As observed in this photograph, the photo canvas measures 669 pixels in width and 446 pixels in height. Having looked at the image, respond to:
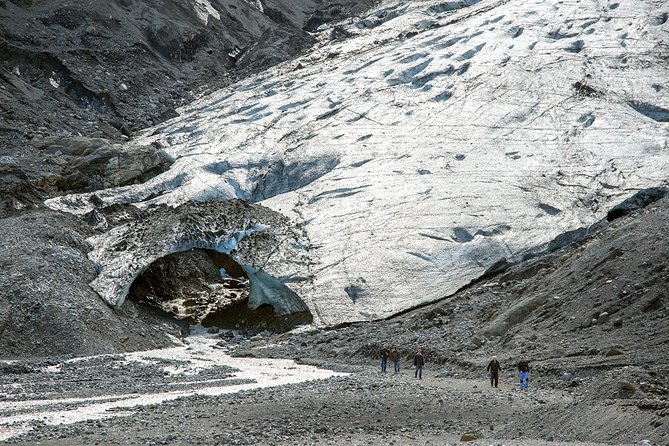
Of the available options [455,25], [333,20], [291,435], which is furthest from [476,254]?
[333,20]

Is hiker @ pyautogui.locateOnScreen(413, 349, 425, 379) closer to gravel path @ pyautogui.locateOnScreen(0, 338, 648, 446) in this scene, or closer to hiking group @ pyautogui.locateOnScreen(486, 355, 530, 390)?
gravel path @ pyautogui.locateOnScreen(0, 338, 648, 446)

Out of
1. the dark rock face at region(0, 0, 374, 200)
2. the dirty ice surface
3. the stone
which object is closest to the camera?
the stone

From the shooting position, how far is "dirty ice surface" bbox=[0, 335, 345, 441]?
1667 cm

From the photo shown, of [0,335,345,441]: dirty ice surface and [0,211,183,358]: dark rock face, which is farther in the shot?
[0,211,183,358]: dark rock face

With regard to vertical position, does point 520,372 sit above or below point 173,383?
below

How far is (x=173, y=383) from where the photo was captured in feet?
75.5

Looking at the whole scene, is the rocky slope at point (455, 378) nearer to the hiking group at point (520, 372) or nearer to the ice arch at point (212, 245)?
the hiking group at point (520, 372)

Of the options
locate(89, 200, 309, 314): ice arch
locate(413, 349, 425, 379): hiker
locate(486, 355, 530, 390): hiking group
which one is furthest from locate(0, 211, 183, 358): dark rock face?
locate(486, 355, 530, 390): hiking group

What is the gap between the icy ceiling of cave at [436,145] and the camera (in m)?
39.2

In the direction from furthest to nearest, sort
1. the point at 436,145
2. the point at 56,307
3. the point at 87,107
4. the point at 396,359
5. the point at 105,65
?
the point at 105,65 < the point at 87,107 < the point at 436,145 < the point at 56,307 < the point at 396,359

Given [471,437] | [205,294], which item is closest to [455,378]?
[471,437]

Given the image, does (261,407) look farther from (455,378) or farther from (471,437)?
(455,378)

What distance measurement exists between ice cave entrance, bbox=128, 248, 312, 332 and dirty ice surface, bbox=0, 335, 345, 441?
2.80 m

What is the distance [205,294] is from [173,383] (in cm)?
1993
